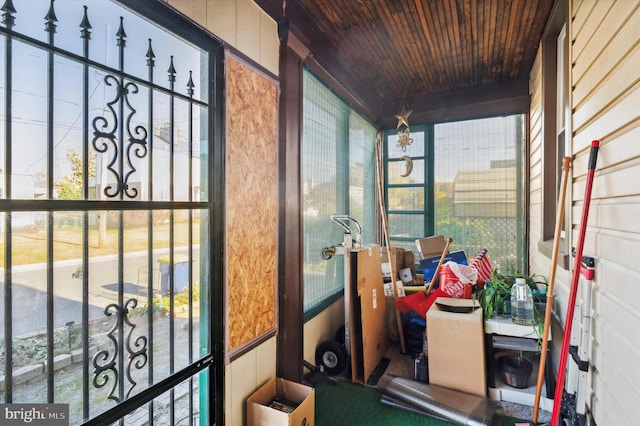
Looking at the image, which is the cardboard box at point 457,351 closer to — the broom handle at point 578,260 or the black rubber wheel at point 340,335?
the broom handle at point 578,260

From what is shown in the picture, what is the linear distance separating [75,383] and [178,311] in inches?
17.0

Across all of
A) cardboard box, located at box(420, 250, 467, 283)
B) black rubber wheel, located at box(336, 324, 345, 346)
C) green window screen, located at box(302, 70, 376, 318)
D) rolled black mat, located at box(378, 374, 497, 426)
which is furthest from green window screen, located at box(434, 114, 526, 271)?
rolled black mat, located at box(378, 374, 497, 426)

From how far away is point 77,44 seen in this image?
1057 millimetres

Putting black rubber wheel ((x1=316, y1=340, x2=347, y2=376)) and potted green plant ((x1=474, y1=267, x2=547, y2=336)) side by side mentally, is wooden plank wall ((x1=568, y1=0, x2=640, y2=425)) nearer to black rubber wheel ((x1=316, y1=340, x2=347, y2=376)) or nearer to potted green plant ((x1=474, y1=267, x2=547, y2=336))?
potted green plant ((x1=474, y1=267, x2=547, y2=336))

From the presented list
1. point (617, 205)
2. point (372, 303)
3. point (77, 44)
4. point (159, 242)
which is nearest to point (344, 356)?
point (372, 303)

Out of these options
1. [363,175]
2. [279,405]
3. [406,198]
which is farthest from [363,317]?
[406,198]

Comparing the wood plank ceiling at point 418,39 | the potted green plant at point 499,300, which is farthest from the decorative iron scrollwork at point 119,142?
the potted green plant at point 499,300

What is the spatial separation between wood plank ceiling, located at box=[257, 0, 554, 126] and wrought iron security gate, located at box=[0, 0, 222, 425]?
3.19ft

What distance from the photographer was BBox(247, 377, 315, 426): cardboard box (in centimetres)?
158

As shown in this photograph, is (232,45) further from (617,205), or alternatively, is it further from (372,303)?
(372,303)

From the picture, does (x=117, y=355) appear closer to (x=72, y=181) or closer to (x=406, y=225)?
(x=72, y=181)

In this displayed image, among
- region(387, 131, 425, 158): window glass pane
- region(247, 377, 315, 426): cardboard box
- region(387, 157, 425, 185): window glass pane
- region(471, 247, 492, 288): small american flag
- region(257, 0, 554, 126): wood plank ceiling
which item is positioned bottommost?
region(247, 377, 315, 426): cardboard box

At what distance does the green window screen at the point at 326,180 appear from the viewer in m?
2.53

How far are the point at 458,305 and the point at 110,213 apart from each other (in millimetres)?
2329
